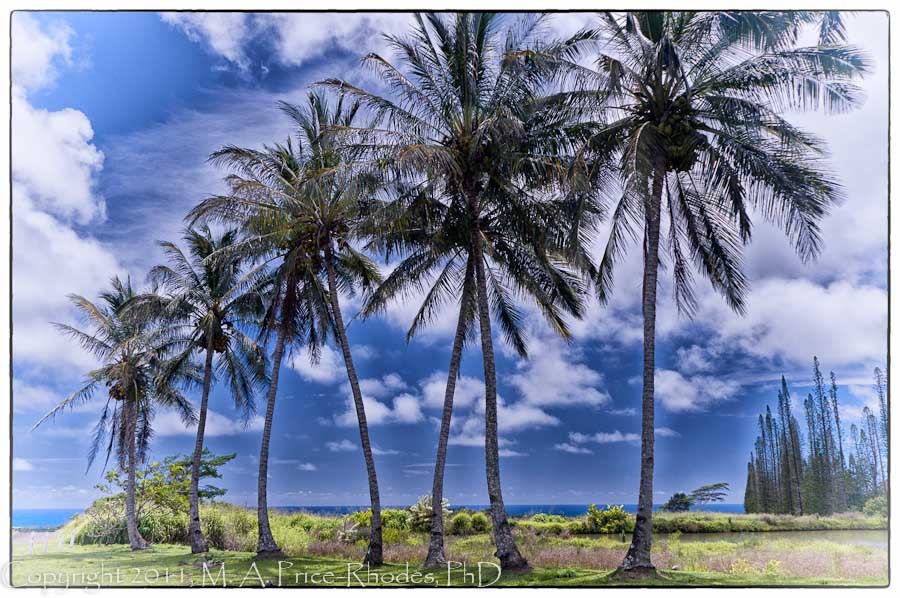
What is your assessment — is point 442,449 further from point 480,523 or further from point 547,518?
point 547,518


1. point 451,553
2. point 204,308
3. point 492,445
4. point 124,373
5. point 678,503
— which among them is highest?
point 204,308

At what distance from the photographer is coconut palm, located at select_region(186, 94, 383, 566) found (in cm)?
1703

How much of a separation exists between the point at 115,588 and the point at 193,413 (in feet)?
34.9

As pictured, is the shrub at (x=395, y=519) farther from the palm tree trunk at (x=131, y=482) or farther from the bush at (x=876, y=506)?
the bush at (x=876, y=506)

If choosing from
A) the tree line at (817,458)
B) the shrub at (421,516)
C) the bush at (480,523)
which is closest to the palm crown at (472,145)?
the shrub at (421,516)

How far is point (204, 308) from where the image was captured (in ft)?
71.3

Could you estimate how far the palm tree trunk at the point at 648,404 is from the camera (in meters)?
13.9

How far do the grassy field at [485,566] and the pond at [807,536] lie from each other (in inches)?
18.8

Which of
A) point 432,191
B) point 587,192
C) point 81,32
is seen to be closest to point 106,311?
point 81,32

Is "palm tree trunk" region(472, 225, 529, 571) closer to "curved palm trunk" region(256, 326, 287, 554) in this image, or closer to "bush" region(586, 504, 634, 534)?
"curved palm trunk" region(256, 326, 287, 554)

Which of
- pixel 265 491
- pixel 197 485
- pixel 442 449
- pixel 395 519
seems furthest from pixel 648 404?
pixel 197 485

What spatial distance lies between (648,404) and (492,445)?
3.09 m

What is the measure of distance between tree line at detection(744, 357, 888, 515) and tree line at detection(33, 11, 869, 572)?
703 centimetres

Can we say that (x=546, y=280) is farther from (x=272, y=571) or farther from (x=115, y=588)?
(x=115, y=588)
